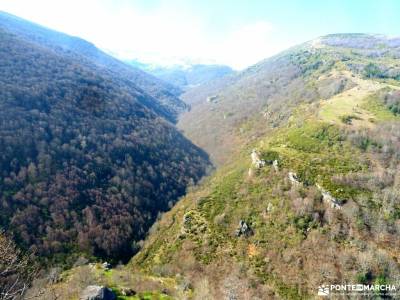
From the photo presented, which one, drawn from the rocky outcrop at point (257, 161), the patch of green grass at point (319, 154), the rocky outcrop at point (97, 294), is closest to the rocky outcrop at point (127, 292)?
the rocky outcrop at point (97, 294)

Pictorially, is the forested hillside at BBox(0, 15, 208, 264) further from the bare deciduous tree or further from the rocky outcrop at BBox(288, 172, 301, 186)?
the bare deciduous tree

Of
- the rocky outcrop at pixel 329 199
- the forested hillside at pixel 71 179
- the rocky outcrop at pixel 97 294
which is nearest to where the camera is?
the rocky outcrop at pixel 97 294

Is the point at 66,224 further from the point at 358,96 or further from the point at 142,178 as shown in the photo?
the point at 358,96

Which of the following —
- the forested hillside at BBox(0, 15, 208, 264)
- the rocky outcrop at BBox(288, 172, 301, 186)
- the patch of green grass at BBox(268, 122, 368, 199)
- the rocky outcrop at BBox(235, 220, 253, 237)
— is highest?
the patch of green grass at BBox(268, 122, 368, 199)

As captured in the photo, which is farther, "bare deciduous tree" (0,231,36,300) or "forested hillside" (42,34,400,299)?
"forested hillside" (42,34,400,299)

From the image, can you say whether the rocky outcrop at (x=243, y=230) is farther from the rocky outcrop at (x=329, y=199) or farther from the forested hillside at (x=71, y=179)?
the forested hillside at (x=71, y=179)

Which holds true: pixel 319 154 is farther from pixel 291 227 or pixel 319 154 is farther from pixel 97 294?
pixel 97 294

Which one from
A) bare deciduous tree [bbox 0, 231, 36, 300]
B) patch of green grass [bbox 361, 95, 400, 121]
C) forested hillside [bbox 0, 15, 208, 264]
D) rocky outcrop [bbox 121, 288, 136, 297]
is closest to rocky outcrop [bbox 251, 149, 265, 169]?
forested hillside [bbox 0, 15, 208, 264]
